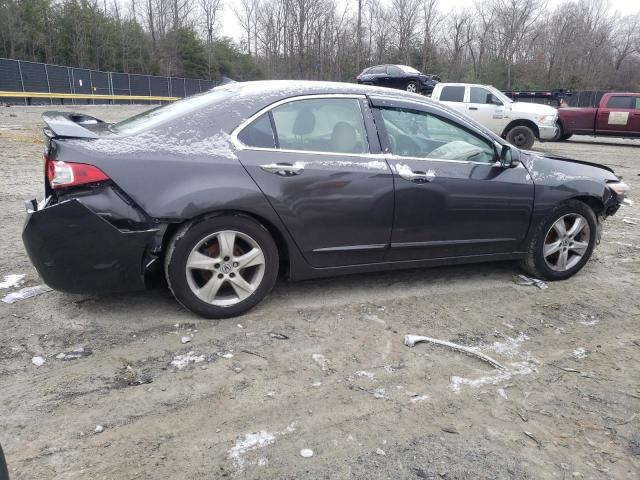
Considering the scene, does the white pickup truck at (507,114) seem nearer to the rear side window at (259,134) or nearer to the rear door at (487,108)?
the rear door at (487,108)

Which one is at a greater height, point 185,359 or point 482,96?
point 482,96

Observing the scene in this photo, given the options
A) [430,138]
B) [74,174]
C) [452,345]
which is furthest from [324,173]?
[74,174]

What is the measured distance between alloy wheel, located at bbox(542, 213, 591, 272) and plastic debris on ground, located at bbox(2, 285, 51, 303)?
13.3 ft

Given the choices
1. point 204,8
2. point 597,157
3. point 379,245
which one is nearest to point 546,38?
point 204,8

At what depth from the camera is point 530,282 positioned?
174 inches

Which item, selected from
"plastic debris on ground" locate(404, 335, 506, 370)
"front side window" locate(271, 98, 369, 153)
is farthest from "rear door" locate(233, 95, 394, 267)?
"plastic debris on ground" locate(404, 335, 506, 370)

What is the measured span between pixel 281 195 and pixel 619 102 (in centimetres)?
1690

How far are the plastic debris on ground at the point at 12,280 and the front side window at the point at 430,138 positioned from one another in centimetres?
304

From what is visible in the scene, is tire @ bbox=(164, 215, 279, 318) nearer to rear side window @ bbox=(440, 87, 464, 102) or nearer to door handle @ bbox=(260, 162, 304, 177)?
door handle @ bbox=(260, 162, 304, 177)

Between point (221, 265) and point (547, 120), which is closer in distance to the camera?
point (221, 265)

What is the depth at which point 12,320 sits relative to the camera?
10.9 feet

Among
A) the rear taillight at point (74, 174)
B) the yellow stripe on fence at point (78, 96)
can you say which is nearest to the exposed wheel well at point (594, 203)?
the rear taillight at point (74, 174)

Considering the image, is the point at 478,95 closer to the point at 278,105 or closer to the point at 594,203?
the point at 594,203

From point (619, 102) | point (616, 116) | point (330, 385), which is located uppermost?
point (619, 102)
